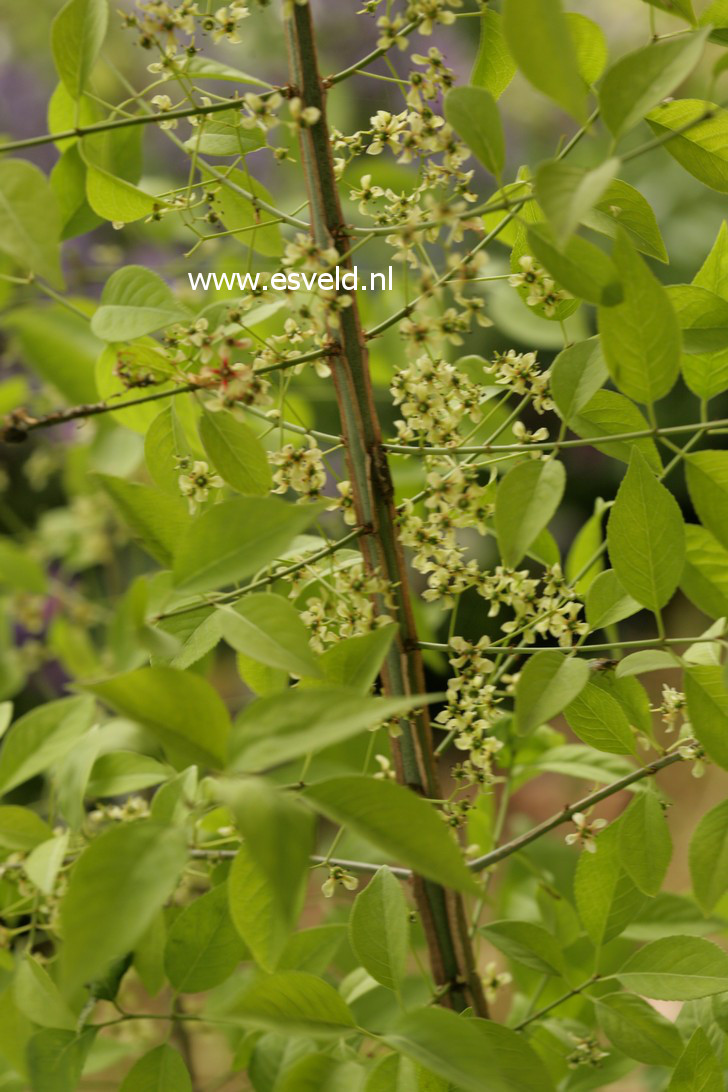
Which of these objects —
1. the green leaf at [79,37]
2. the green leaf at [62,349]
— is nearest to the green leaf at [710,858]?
the green leaf at [79,37]

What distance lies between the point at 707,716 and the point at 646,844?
0.18 feet

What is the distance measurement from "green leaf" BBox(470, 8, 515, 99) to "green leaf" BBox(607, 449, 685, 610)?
4.4 inches

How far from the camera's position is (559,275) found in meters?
0.20

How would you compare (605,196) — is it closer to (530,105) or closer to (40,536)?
A: (40,536)

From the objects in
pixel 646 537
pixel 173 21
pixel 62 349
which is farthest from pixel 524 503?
pixel 62 349

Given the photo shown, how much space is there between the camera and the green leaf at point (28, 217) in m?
0.20

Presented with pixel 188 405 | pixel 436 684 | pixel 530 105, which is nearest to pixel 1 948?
pixel 188 405

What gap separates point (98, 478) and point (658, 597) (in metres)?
0.12

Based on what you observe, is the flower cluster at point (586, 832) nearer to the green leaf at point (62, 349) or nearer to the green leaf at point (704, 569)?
the green leaf at point (704, 569)

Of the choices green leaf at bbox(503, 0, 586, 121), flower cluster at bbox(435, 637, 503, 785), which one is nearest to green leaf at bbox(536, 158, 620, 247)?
green leaf at bbox(503, 0, 586, 121)

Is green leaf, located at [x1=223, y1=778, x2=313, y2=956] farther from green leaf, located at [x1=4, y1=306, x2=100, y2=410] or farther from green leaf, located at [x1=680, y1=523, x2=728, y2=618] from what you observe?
green leaf, located at [x1=4, y1=306, x2=100, y2=410]

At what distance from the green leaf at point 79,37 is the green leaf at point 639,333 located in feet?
0.42

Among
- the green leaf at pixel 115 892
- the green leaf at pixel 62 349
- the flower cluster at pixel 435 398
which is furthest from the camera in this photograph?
the green leaf at pixel 62 349

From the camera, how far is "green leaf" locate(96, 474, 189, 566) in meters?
0.22
